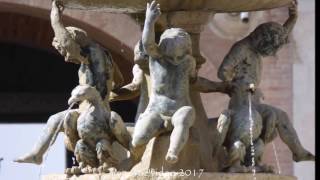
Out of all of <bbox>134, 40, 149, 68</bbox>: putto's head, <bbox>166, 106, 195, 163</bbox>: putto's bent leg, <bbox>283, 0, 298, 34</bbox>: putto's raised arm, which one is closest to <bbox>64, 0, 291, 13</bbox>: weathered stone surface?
<bbox>283, 0, 298, 34</bbox>: putto's raised arm

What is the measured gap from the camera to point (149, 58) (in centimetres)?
820

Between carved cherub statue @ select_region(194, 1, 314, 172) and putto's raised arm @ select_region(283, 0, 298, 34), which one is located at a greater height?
putto's raised arm @ select_region(283, 0, 298, 34)

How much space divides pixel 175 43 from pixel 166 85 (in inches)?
9.6

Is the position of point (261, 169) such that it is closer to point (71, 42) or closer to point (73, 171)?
point (73, 171)

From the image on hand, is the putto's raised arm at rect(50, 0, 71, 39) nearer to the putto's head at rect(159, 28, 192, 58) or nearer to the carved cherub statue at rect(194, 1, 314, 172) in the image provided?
A: the putto's head at rect(159, 28, 192, 58)

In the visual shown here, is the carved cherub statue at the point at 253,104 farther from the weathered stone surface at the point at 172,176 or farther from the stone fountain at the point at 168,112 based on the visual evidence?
the weathered stone surface at the point at 172,176

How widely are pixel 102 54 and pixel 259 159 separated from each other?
1.06 m

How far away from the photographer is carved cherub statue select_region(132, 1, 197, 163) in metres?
7.96

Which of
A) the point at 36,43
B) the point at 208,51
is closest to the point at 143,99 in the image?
the point at 208,51

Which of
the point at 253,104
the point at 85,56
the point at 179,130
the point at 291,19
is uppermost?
the point at 291,19

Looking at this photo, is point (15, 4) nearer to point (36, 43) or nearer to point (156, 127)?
point (36, 43)

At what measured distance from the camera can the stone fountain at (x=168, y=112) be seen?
315 inches

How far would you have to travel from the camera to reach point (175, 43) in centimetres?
805

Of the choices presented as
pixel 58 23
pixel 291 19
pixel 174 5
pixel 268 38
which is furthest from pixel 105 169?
pixel 291 19
